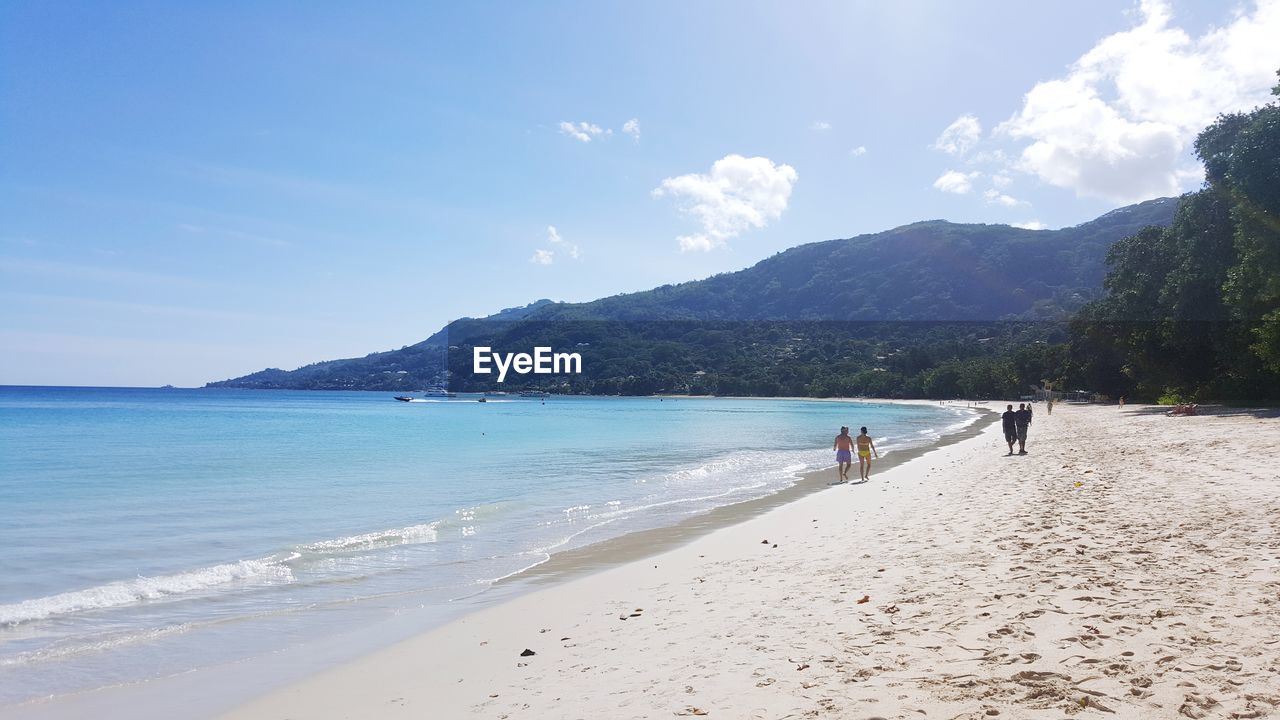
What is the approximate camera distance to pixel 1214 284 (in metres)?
33.1

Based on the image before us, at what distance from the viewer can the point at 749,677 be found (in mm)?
4617

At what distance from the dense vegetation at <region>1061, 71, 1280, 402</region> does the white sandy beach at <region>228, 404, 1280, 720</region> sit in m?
21.3

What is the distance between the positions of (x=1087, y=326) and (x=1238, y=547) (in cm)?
5755

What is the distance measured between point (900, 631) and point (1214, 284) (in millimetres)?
37485

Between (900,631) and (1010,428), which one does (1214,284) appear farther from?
(900,631)

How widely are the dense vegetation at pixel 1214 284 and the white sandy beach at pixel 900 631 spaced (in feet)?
69.9

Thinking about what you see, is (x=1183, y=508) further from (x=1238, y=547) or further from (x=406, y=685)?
(x=406, y=685)

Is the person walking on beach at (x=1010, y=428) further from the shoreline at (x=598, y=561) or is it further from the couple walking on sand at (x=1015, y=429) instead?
the shoreline at (x=598, y=561)

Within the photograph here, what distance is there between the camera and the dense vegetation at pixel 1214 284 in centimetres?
2580

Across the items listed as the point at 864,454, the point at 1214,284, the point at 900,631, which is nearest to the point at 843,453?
the point at 864,454

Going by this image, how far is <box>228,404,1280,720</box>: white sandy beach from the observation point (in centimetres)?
400

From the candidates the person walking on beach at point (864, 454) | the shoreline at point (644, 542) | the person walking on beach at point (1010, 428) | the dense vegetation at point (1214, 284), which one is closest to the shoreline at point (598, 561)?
the shoreline at point (644, 542)

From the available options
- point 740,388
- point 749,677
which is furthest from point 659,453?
point 740,388

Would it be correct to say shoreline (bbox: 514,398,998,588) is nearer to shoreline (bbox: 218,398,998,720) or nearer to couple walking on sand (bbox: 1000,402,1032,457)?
shoreline (bbox: 218,398,998,720)
